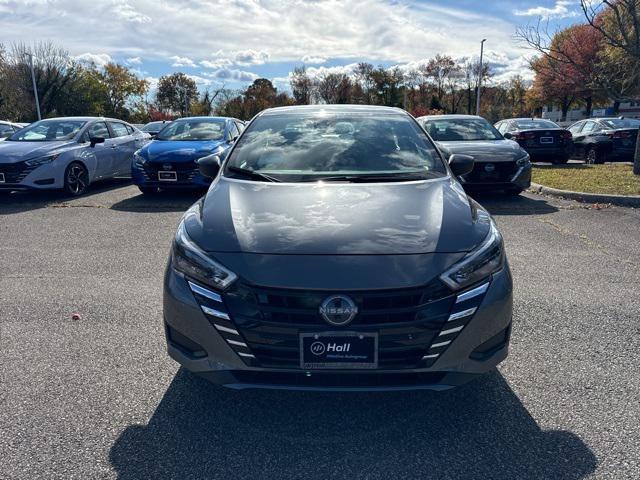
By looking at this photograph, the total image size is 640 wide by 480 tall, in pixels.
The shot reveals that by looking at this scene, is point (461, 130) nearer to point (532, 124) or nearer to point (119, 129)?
point (532, 124)

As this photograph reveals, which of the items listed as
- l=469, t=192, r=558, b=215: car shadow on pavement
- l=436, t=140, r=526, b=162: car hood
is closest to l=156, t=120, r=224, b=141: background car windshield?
l=436, t=140, r=526, b=162: car hood

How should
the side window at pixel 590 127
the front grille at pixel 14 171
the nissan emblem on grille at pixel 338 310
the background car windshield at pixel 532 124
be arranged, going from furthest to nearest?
the side window at pixel 590 127 → the background car windshield at pixel 532 124 → the front grille at pixel 14 171 → the nissan emblem on grille at pixel 338 310

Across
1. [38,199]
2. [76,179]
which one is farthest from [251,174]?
[38,199]

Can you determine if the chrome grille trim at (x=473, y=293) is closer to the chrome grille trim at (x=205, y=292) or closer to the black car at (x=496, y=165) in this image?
the chrome grille trim at (x=205, y=292)

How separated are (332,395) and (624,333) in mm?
2251

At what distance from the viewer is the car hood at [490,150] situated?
854cm

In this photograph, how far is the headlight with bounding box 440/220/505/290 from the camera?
2320 millimetres

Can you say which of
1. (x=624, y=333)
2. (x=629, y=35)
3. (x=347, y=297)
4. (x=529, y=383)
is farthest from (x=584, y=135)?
(x=347, y=297)

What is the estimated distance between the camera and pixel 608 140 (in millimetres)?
14180

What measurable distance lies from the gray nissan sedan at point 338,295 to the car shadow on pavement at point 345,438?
0.32 meters

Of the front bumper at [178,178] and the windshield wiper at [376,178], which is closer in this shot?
the windshield wiper at [376,178]

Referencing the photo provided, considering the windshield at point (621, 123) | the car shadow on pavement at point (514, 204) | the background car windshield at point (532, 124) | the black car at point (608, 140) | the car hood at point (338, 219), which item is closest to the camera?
the car hood at point (338, 219)

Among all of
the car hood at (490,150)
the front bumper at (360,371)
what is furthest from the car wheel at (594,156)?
the front bumper at (360,371)

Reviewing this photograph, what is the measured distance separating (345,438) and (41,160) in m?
8.54
